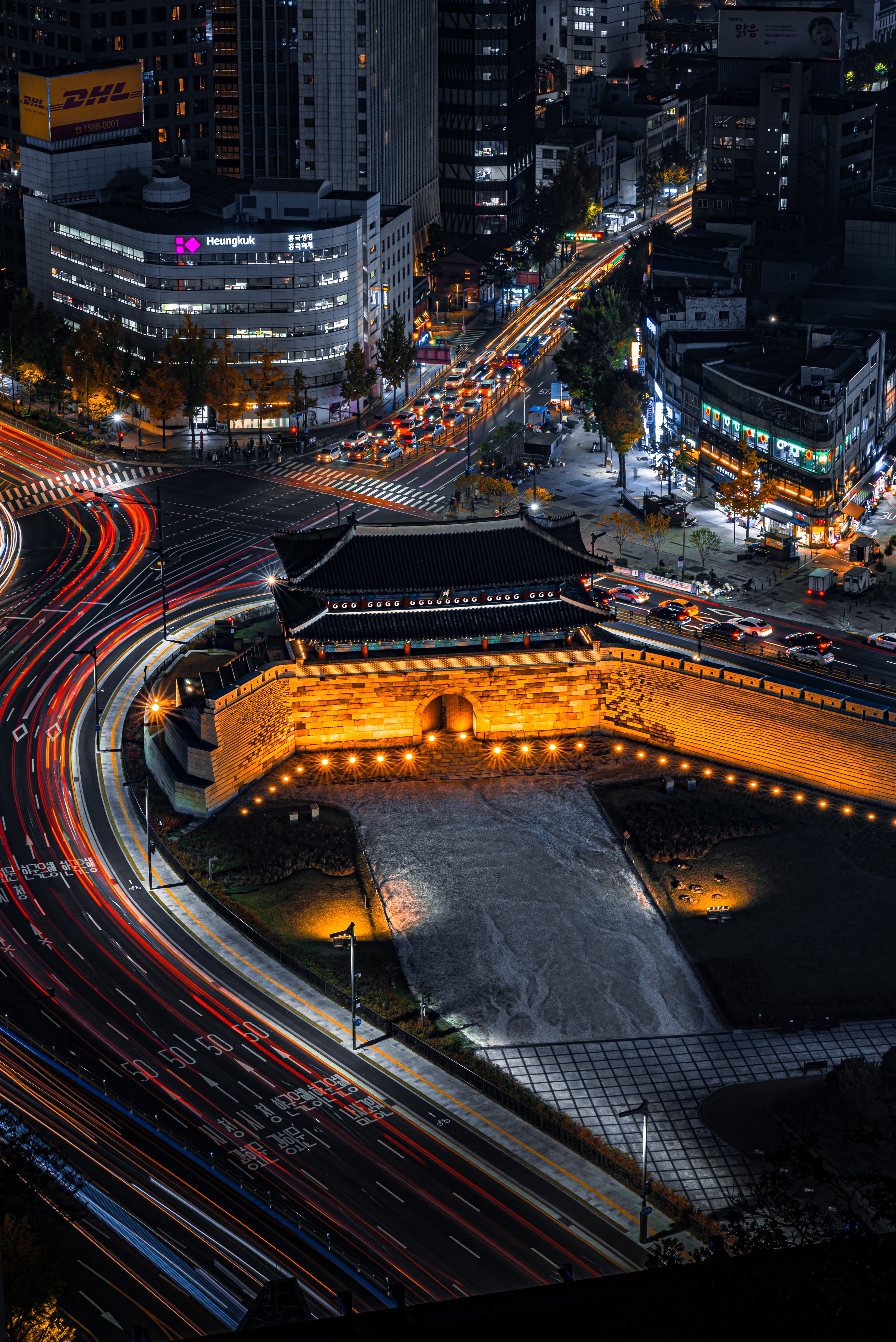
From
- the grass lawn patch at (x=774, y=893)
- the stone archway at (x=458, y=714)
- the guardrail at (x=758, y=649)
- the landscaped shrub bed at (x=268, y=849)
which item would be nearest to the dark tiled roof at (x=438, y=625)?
the guardrail at (x=758, y=649)

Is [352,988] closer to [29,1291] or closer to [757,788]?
[29,1291]

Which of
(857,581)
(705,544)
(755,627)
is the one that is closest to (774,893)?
(755,627)

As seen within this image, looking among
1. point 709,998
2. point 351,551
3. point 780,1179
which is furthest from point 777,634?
point 780,1179

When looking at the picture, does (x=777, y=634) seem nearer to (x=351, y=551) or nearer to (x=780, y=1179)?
(x=351, y=551)

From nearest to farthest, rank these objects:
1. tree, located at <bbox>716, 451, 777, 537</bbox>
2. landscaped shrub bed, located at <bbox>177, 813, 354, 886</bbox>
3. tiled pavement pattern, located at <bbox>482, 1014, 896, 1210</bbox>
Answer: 1. tiled pavement pattern, located at <bbox>482, 1014, 896, 1210</bbox>
2. landscaped shrub bed, located at <bbox>177, 813, 354, 886</bbox>
3. tree, located at <bbox>716, 451, 777, 537</bbox>

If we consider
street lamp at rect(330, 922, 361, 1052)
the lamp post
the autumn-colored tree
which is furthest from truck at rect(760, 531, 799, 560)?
the autumn-colored tree

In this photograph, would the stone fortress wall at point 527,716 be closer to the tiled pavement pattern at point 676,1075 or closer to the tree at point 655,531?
the tree at point 655,531

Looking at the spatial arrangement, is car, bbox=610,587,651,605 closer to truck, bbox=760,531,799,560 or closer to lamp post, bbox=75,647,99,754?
truck, bbox=760,531,799,560
